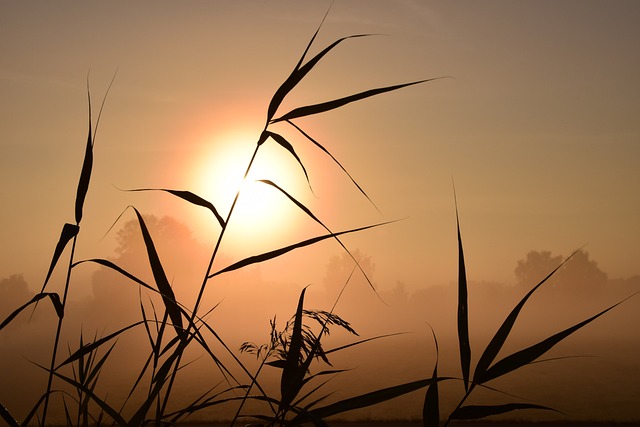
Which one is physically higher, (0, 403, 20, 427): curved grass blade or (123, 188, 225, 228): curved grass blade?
(123, 188, 225, 228): curved grass blade

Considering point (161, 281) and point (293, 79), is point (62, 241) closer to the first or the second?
point (161, 281)

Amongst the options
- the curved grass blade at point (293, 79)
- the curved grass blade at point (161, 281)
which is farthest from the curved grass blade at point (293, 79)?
the curved grass blade at point (161, 281)

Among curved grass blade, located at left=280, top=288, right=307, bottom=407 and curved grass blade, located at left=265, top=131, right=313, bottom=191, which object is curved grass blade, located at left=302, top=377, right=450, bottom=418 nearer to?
curved grass blade, located at left=280, top=288, right=307, bottom=407

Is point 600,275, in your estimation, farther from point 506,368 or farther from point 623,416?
point 506,368

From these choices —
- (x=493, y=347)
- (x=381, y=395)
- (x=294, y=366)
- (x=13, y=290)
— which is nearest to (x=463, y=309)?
(x=493, y=347)

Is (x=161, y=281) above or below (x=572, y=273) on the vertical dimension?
below

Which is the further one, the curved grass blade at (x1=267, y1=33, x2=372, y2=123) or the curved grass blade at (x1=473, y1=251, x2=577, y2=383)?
the curved grass blade at (x1=267, y1=33, x2=372, y2=123)

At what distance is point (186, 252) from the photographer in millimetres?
81250

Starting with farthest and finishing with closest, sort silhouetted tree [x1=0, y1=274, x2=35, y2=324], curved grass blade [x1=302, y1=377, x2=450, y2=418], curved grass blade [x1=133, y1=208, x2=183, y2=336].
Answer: silhouetted tree [x1=0, y1=274, x2=35, y2=324] < curved grass blade [x1=133, y1=208, x2=183, y2=336] < curved grass blade [x1=302, y1=377, x2=450, y2=418]

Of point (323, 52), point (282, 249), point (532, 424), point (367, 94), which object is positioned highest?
point (532, 424)

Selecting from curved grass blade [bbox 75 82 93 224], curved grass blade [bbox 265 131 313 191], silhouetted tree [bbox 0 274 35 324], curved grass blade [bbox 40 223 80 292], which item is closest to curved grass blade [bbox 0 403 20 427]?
curved grass blade [bbox 40 223 80 292]

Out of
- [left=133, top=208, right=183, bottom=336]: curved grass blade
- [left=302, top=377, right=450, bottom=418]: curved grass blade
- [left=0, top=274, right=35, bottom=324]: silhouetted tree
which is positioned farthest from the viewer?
[left=0, top=274, right=35, bottom=324]: silhouetted tree

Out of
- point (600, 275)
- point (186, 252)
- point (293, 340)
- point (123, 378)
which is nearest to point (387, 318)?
point (600, 275)

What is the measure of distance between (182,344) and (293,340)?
0.47m
